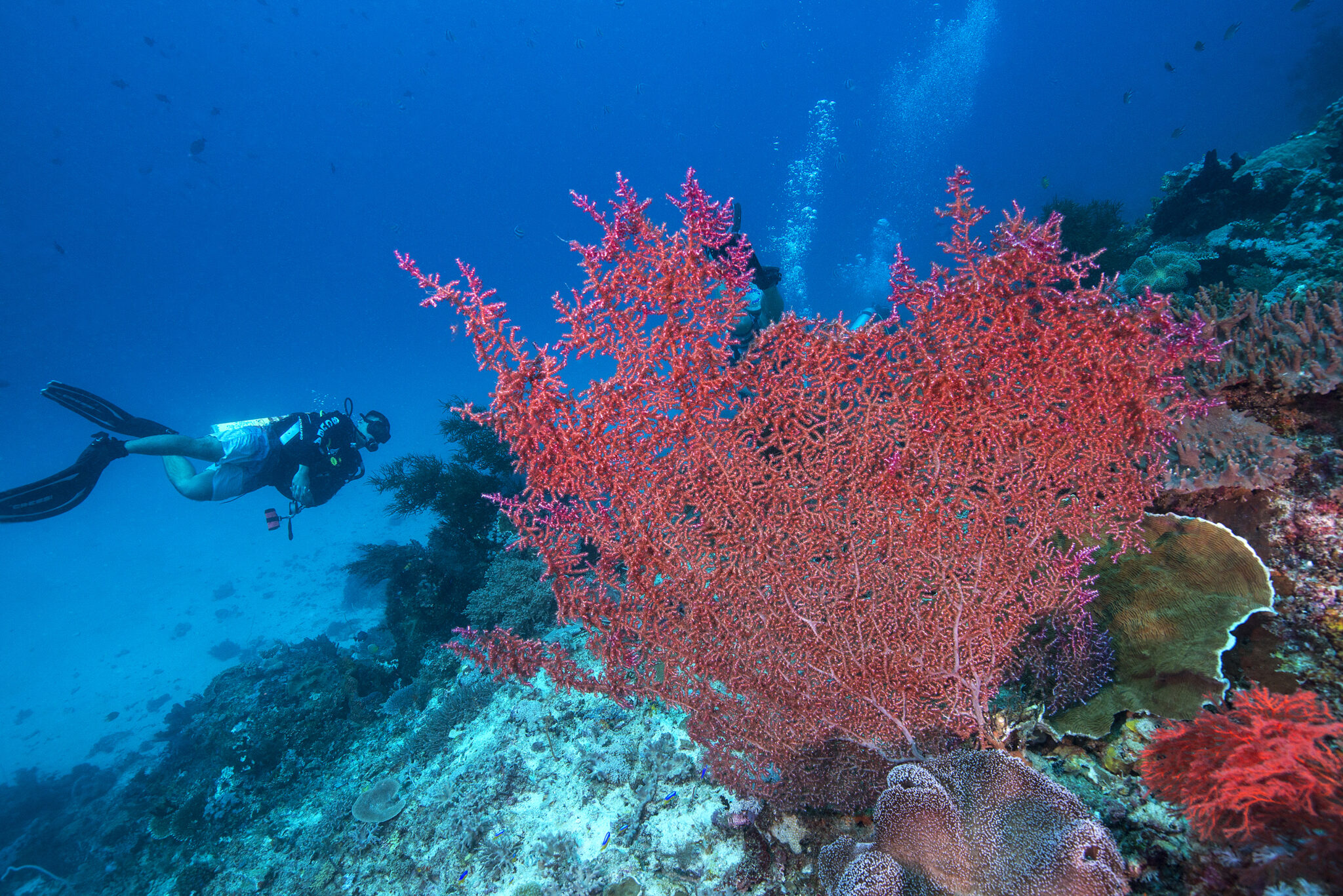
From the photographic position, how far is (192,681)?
2156cm

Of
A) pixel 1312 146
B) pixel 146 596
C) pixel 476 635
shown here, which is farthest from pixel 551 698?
pixel 146 596

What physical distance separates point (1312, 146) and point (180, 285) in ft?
389

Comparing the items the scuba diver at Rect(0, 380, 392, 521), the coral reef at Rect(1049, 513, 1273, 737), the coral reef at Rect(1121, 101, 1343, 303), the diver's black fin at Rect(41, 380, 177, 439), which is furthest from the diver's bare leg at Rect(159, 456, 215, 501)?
the coral reef at Rect(1121, 101, 1343, 303)

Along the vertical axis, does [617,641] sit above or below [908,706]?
above

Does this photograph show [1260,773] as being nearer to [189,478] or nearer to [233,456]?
[233,456]

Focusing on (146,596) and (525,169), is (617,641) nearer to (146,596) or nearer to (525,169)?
(146,596)

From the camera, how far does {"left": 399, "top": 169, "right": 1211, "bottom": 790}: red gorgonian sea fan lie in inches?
88.3

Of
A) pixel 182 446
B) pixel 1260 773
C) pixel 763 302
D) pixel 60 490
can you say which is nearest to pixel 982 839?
pixel 1260 773

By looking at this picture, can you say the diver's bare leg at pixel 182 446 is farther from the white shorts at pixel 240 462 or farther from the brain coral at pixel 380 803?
the brain coral at pixel 380 803

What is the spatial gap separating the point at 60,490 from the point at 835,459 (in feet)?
49.9

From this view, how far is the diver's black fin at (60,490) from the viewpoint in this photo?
9.68 m

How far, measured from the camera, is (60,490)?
32.6 feet

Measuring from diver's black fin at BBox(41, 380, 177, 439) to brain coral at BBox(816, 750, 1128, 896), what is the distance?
14249 mm

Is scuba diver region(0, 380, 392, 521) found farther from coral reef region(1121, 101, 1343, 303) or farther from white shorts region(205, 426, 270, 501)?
coral reef region(1121, 101, 1343, 303)
